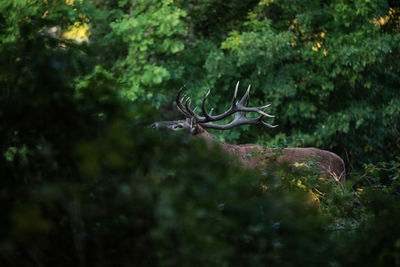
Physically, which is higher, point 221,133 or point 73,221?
point 73,221

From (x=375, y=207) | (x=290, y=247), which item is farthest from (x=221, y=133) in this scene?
(x=290, y=247)

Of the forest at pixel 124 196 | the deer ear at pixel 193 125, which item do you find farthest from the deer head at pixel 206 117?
the forest at pixel 124 196

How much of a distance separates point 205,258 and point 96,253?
689mm

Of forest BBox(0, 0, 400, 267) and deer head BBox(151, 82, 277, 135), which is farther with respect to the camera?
deer head BBox(151, 82, 277, 135)

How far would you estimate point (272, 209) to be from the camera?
96.5 inches

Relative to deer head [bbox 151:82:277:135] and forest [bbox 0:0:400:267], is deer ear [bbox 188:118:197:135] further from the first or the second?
forest [bbox 0:0:400:267]

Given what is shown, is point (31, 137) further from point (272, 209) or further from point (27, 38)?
point (272, 209)

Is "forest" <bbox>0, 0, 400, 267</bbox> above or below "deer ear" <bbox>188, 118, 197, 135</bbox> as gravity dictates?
above

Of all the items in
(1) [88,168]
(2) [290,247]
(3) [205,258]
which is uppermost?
(1) [88,168]

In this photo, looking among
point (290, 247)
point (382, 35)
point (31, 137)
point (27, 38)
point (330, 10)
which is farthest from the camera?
point (330, 10)

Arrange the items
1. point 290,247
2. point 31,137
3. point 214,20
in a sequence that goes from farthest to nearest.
Result: point 214,20 → point 31,137 → point 290,247

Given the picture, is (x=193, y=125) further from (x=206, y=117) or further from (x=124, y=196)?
(x=124, y=196)

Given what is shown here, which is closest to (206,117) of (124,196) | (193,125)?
(193,125)

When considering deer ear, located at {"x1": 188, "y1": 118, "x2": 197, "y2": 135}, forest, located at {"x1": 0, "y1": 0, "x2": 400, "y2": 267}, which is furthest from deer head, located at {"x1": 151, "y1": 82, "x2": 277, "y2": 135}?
forest, located at {"x1": 0, "y1": 0, "x2": 400, "y2": 267}
